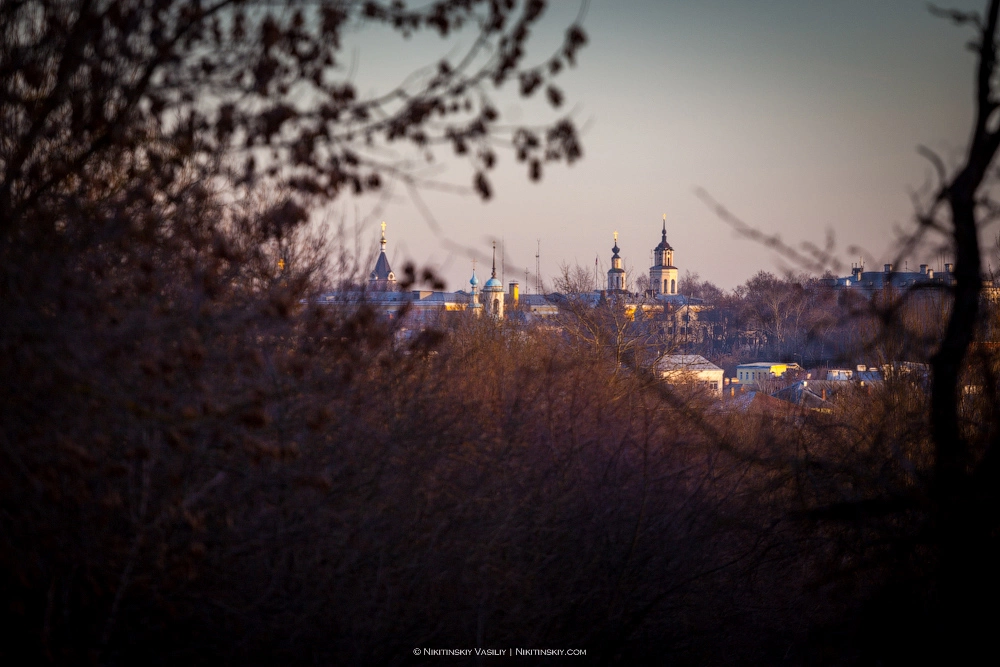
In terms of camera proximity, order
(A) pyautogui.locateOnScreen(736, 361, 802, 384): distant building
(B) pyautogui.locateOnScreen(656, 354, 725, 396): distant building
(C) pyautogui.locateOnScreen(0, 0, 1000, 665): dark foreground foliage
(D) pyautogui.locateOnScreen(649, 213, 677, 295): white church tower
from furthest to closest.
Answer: (D) pyautogui.locateOnScreen(649, 213, 677, 295): white church tower, (A) pyautogui.locateOnScreen(736, 361, 802, 384): distant building, (B) pyautogui.locateOnScreen(656, 354, 725, 396): distant building, (C) pyautogui.locateOnScreen(0, 0, 1000, 665): dark foreground foliage

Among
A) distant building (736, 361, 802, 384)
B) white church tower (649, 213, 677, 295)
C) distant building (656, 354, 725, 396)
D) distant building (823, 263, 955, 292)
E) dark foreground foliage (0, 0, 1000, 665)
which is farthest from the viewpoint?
white church tower (649, 213, 677, 295)

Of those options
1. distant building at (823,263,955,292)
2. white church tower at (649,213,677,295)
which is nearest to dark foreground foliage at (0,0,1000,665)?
distant building at (823,263,955,292)

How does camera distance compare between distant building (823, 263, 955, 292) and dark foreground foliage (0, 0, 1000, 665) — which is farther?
distant building (823, 263, 955, 292)

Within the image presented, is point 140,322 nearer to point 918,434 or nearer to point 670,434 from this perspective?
point 918,434

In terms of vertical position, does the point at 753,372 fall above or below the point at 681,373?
below

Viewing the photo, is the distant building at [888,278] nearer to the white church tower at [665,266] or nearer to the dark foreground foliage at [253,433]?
the dark foreground foliage at [253,433]

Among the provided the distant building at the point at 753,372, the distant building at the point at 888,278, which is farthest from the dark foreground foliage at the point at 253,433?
the distant building at the point at 753,372

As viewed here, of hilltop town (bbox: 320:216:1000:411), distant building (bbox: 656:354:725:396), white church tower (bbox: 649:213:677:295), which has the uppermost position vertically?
white church tower (bbox: 649:213:677:295)

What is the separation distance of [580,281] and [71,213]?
32084mm

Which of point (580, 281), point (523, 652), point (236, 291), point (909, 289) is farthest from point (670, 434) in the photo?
point (580, 281)

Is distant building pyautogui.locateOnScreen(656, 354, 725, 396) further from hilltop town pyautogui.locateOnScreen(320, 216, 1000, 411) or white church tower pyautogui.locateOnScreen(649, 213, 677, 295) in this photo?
white church tower pyautogui.locateOnScreen(649, 213, 677, 295)

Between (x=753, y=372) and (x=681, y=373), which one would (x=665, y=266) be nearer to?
(x=753, y=372)

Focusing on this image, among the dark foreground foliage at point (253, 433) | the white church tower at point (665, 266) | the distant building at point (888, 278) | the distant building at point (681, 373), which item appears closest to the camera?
the dark foreground foliage at point (253, 433)

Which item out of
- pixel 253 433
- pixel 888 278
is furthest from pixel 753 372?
pixel 253 433
